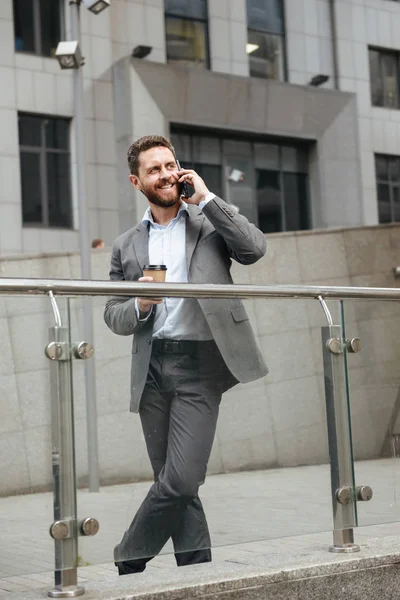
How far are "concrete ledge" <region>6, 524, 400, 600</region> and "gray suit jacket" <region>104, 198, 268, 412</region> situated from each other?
0.64 m

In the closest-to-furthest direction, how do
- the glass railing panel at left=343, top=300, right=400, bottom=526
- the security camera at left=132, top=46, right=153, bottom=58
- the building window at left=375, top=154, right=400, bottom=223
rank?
the glass railing panel at left=343, top=300, right=400, bottom=526
the security camera at left=132, top=46, right=153, bottom=58
the building window at left=375, top=154, right=400, bottom=223

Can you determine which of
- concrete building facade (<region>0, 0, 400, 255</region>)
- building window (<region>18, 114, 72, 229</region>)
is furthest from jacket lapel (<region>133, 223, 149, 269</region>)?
building window (<region>18, 114, 72, 229</region>)

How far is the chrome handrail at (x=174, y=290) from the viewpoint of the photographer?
3.59 m

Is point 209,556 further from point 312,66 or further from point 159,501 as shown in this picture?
point 312,66

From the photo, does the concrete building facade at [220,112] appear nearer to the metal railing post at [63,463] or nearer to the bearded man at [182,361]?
the bearded man at [182,361]

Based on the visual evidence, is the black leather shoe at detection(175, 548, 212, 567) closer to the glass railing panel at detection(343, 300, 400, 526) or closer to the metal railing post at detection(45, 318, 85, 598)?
the metal railing post at detection(45, 318, 85, 598)

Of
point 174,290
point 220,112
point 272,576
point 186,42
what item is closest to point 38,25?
point 186,42

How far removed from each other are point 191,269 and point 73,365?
2.70 feet

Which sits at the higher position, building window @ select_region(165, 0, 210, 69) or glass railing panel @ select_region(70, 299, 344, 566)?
building window @ select_region(165, 0, 210, 69)

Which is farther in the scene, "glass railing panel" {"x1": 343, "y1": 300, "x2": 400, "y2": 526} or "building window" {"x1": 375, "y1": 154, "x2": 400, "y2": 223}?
"building window" {"x1": 375, "y1": 154, "x2": 400, "y2": 223}

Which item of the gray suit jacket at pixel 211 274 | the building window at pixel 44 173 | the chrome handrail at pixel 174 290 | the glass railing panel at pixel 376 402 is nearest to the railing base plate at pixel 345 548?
the glass railing panel at pixel 376 402

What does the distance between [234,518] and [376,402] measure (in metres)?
0.92

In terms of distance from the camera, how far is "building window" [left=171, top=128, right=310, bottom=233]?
20344mm

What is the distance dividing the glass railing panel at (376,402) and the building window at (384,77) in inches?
712
